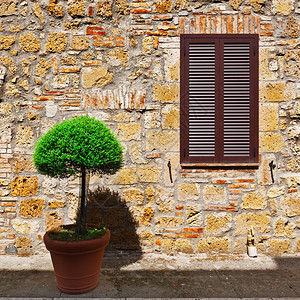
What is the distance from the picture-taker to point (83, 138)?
2.95 metres

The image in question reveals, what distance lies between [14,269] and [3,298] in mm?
686

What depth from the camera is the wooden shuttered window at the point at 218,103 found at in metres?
3.90

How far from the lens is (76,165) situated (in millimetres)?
3037

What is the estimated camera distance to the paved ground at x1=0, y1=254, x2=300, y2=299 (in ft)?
9.75

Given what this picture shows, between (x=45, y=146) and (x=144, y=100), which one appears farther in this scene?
(x=144, y=100)

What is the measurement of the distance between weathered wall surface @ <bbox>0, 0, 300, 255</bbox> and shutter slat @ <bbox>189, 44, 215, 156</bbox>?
0.21 metres

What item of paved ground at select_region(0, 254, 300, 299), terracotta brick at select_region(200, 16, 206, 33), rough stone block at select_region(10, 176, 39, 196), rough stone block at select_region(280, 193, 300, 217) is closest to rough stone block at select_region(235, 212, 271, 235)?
rough stone block at select_region(280, 193, 300, 217)

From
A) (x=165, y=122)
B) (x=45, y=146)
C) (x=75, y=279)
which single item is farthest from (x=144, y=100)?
(x=75, y=279)

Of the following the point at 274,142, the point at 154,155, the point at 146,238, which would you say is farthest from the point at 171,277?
the point at 274,142

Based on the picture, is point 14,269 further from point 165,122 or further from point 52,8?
point 52,8

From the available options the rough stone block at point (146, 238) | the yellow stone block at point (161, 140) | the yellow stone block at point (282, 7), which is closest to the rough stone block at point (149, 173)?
the yellow stone block at point (161, 140)

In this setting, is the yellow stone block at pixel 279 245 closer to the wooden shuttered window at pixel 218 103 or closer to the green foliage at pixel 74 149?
the wooden shuttered window at pixel 218 103

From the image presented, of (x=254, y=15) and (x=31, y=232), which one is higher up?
(x=254, y=15)

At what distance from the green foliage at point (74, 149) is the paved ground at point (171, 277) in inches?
48.6
